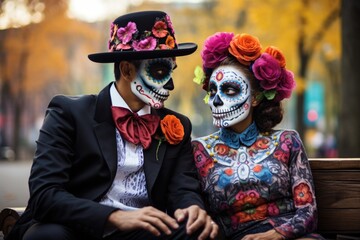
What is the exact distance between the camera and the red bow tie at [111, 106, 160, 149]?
4531 mm

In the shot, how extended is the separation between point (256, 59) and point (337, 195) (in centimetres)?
106

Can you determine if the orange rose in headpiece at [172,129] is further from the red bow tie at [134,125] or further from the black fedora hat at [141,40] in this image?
the black fedora hat at [141,40]

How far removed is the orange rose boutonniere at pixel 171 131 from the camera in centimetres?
463

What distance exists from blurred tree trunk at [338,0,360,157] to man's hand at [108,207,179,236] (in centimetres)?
827

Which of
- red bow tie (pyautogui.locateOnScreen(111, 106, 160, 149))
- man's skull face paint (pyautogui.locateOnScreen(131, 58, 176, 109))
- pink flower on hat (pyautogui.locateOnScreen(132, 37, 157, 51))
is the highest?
pink flower on hat (pyautogui.locateOnScreen(132, 37, 157, 51))

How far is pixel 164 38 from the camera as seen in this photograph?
15.3ft

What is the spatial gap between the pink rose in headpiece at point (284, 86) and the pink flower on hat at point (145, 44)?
2.93 ft

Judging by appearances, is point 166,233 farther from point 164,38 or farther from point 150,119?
point 164,38

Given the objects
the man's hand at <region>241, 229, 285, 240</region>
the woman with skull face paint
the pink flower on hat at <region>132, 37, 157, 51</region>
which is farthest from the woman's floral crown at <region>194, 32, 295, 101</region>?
the man's hand at <region>241, 229, 285, 240</region>

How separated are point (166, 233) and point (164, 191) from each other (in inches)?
27.7

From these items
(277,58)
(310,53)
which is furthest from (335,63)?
(277,58)

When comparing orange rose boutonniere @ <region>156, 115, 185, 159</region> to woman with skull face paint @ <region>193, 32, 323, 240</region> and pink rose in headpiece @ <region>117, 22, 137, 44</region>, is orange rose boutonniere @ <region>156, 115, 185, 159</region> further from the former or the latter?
pink rose in headpiece @ <region>117, 22, 137, 44</region>

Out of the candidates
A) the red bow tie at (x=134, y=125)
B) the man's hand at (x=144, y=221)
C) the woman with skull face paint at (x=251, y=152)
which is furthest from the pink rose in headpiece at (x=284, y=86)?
the man's hand at (x=144, y=221)

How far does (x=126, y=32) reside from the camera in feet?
15.2
